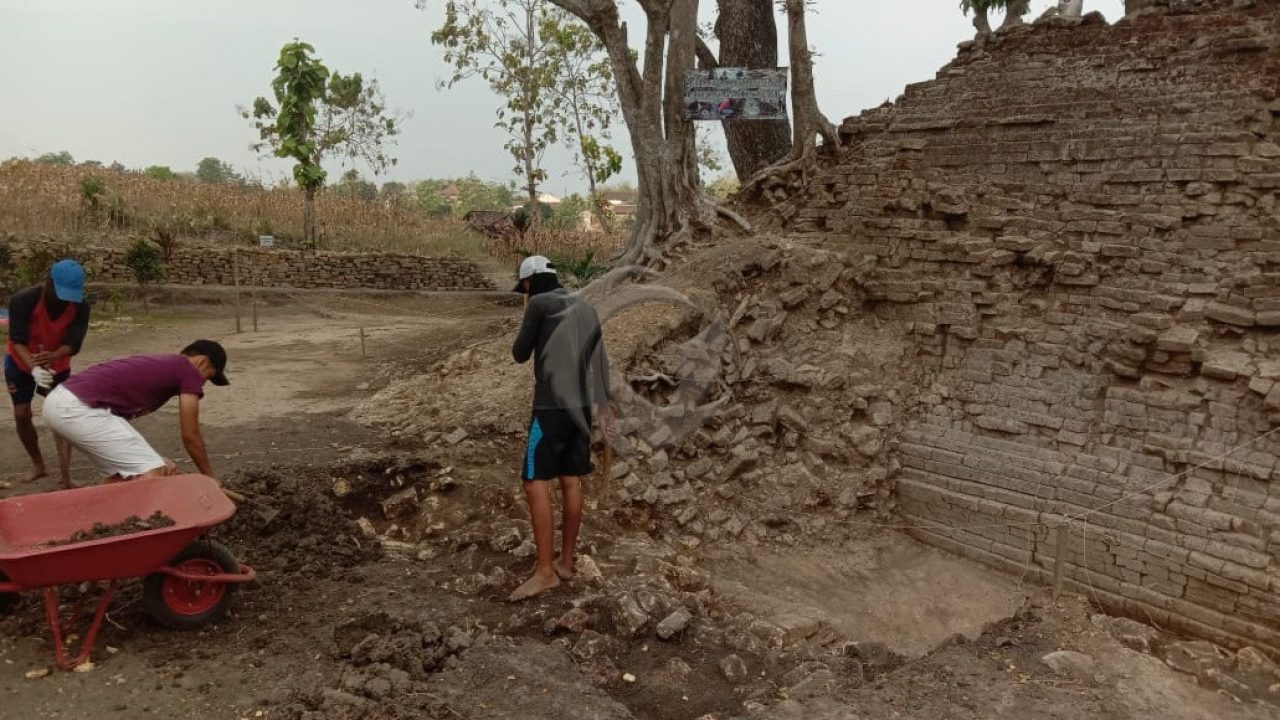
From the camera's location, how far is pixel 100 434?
4.16 m

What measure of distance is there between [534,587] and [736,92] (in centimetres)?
554

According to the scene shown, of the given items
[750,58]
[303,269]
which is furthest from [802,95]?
[303,269]

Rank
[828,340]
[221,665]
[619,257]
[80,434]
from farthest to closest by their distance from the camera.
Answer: [619,257]
[828,340]
[80,434]
[221,665]

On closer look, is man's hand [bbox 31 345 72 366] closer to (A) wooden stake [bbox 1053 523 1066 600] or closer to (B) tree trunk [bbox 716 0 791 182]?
(A) wooden stake [bbox 1053 523 1066 600]

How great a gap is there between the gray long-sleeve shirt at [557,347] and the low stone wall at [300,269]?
11.8 meters

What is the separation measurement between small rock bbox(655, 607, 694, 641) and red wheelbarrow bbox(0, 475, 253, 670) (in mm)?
1850

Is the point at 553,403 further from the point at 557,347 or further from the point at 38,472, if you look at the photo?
the point at 38,472

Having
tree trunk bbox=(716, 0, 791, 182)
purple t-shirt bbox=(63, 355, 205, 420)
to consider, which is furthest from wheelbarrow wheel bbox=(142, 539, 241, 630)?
tree trunk bbox=(716, 0, 791, 182)

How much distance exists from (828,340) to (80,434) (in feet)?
17.4

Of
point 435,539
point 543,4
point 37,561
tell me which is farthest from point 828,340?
point 543,4

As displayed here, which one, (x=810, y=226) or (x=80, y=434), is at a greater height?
(x=810, y=226)

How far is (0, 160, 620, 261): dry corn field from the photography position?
15.9 m

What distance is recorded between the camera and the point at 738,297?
7.50 m

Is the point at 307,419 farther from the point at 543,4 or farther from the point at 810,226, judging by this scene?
the point at 543,4
